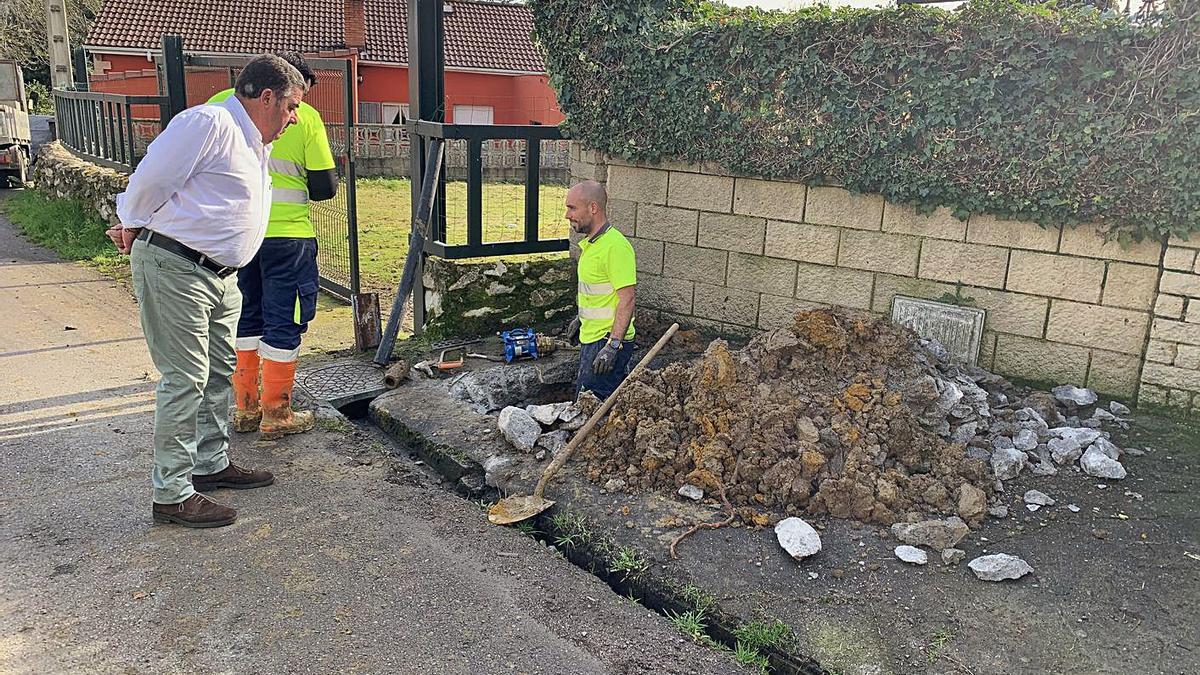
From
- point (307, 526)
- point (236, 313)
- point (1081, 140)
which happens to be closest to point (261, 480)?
point (307, 526)

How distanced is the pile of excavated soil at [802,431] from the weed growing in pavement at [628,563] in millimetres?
581

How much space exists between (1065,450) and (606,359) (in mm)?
2543

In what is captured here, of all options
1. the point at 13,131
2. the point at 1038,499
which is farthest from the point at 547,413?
the point at 13,131

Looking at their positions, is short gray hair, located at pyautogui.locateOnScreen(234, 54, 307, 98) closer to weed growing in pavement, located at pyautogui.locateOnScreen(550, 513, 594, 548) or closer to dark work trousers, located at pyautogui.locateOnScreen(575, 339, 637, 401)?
dark work trousers, located at pyautogui.locateOnScreen(575, 339, 637, 401)

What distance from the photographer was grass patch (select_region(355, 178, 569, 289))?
22.8ft

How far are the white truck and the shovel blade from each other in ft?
61.3

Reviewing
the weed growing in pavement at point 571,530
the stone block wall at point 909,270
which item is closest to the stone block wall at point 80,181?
the stone block wall at point 909,270

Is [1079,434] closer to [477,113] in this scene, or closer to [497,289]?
[497,289]

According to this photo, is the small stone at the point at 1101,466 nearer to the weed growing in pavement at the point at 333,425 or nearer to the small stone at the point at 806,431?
the small stone at the point at 806,431

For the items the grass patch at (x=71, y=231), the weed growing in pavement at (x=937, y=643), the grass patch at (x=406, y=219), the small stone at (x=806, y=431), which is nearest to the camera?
the weed growing in pavement at (x=937, y=643)

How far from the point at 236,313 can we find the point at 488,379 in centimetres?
201

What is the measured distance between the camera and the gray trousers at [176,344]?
3773mm

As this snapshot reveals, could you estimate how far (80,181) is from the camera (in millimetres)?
12578

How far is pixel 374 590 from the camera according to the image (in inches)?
138
